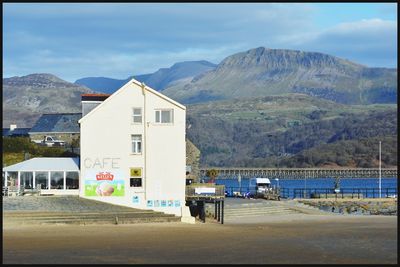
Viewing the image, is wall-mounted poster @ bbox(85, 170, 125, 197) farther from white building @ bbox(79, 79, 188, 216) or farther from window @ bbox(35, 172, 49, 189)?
window @ bbox(35, 172, 49, 189)

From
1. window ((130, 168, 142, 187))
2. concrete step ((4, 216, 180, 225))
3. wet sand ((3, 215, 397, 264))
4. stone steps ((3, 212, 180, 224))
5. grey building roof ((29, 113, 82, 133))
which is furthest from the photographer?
grey building roof ((29, 113, 82, 133))

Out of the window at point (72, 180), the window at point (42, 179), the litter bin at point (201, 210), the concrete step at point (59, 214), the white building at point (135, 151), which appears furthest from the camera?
the litter bin at point (201, 210)

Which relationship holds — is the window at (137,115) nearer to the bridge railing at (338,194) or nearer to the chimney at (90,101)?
the chimney at (90,101)

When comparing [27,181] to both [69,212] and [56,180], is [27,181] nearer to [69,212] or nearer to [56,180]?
[56,180]

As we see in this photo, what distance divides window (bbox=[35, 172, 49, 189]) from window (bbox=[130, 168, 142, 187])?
17.2 feet

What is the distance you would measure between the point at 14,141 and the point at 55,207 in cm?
1745

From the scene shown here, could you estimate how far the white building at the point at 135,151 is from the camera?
5353 cm

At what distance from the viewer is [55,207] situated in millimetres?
49938

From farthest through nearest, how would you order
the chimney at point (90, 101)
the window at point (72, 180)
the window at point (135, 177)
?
1. the chimney at point (90, 101)
2. the window at point (72, 180)
3. the window at point (135, 177)

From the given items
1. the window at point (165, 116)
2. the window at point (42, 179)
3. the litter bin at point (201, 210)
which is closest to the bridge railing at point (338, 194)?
the litter bin at point (201, 210)

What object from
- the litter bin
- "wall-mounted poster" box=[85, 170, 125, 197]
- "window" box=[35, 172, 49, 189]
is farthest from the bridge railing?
"window" box=[35, 172, 49, 189]

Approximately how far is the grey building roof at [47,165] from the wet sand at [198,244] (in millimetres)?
7662

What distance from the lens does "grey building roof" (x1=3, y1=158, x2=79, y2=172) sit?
54.2 meters

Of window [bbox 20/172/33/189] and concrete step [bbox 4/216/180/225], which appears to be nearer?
concrete step [bbox 4/216/180/225]
